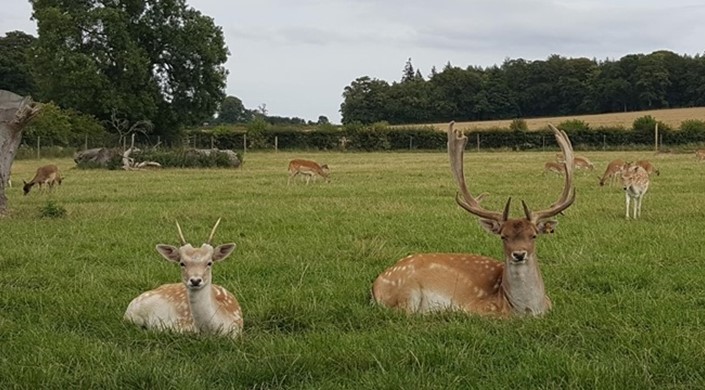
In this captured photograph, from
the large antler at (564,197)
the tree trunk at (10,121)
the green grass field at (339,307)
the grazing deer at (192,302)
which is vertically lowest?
the green grass field at (339,307)

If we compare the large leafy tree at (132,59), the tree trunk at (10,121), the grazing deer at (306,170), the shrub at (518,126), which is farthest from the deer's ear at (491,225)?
the shrub at (518,126)

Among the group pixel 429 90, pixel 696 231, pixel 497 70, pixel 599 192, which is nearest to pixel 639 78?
pixel 497 70

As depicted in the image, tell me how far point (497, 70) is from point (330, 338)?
9571 centimetres

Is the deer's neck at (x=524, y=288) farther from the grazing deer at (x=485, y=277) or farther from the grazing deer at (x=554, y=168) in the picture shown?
the grazing deer at (x=554, y=168)

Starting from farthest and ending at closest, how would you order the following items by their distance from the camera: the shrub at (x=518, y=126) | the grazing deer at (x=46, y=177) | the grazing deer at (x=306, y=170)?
the shrub at (x=518, y=126), the grazing deer at (x=306, y=170), the grazing deer at (x=46, y=177)

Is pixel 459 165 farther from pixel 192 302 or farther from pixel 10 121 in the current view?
pixel 10 121

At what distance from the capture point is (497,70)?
97750 mm

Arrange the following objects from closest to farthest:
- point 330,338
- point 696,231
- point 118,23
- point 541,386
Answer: point 541,386, point 330,338, point 696,231, point 118,23

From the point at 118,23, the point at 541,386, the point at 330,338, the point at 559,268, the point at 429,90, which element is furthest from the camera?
the point at 429,90

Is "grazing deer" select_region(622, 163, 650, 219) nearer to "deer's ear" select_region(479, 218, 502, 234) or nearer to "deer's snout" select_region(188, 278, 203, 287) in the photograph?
"deer's ear" select_region(479, 218, 502, 234)

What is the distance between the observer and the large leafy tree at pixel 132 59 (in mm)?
45188

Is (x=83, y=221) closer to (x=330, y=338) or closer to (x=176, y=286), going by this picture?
(x=176, y=286)

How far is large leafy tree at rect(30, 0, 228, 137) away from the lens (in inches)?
1779

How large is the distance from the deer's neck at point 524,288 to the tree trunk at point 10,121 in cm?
1040
